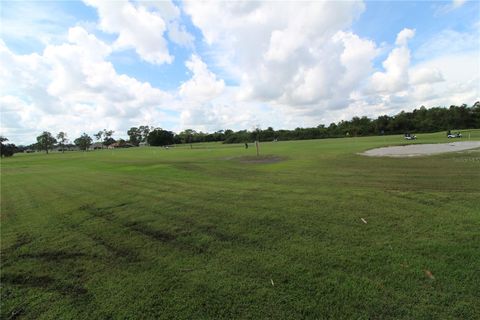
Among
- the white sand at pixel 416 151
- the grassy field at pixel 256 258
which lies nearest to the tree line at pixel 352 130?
the white sand at pixel 416 151

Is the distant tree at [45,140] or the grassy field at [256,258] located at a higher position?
the distant tree at [45,140]

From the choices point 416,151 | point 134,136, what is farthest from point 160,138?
point 416,151

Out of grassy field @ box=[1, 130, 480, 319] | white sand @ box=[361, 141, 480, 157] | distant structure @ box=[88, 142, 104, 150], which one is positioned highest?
distant structure @ box=[88, 142, 104, 150]

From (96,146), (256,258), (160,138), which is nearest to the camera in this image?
(256,258)

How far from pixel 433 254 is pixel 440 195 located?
169 inches

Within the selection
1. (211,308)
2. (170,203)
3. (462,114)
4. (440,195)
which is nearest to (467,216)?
(440,195)

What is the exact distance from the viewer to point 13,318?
11.7ft

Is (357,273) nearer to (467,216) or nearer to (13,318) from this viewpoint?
(467,216)

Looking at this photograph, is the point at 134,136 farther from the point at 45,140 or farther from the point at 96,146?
the point at 45,140

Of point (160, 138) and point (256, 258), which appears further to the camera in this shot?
point (160, 138)

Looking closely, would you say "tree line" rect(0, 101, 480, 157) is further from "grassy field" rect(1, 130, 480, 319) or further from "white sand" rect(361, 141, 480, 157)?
"grassy field" rect(1, 130, 480, 319)

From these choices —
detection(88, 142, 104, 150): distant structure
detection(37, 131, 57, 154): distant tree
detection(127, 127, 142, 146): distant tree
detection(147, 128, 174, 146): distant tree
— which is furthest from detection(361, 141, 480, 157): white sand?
detection(88, 142, 104, 150): distant structure

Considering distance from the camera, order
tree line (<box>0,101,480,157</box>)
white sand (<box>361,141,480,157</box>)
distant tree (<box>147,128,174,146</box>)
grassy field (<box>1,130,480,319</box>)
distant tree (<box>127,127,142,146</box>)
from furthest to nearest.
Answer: distant tree (<box>127,127,142,146</box>)
distant tree (<box>147,128,174,146</box>)
tree line (<box>0,101,480,157</box>)
white sand (<box>361,141,480,157</box>)
grassy field (<box>1,130,480,319</box>)

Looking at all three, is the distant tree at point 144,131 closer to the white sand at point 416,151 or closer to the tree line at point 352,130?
the tree line at point 352,130
